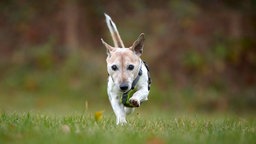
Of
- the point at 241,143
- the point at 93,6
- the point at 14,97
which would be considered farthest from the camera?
the point at 93,6

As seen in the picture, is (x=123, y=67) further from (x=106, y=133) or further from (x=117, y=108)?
(x=106, y=133)

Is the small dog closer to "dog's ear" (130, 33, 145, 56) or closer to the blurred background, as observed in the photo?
"dog's ear" (130, 33, 145, 56)

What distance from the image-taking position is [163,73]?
16672 mm

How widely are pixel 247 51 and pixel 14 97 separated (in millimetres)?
7340

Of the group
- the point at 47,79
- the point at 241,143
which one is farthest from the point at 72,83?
the point at 241,143

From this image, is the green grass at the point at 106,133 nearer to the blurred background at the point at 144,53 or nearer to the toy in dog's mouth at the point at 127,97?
the toy in dog's mouth at the point at 127,97

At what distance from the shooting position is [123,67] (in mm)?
6738

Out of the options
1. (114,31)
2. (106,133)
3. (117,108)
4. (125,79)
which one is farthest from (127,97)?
(106,133)

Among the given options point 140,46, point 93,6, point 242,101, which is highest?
point 93,6

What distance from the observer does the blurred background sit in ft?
51.5

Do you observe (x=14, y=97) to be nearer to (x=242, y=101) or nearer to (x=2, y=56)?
(x=2, y=56)

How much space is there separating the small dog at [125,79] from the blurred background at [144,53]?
7.62m

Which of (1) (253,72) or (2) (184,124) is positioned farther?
(1) (253,72)

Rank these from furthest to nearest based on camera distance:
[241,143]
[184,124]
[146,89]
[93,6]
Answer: [93,6] < [146,89] < [184,124] < [241,143]
